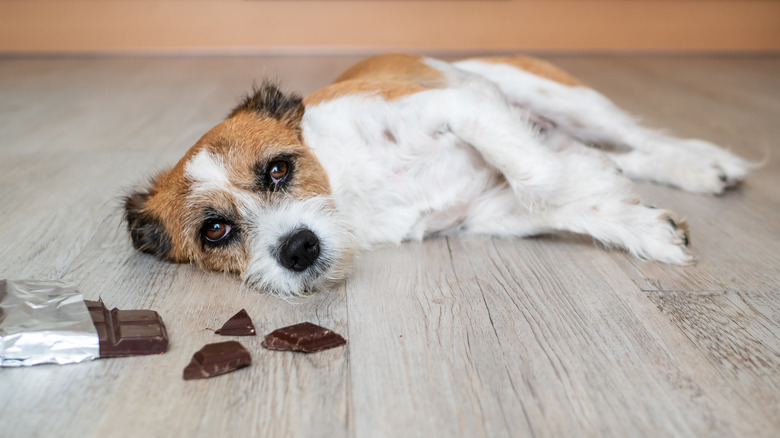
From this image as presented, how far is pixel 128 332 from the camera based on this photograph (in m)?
1.61

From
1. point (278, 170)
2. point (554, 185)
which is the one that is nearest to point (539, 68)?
point (554, 185)

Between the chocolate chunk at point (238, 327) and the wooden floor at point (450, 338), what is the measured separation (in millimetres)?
29

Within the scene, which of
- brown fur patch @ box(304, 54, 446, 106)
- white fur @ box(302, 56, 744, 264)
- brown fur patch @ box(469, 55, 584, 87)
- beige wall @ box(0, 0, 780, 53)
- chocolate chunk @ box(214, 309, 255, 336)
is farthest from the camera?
beige wall @ box(0, 0, 780, 53)

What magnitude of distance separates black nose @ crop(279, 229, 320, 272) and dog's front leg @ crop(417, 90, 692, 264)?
2.07ft

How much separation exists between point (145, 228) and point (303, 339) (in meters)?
0.85

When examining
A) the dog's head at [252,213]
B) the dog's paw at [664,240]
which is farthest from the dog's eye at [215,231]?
the dog's paw at [664,240]

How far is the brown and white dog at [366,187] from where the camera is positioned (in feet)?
6.43

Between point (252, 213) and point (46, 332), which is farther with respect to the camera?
point (252, 213)

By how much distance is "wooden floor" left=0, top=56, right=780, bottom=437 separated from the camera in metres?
1.35

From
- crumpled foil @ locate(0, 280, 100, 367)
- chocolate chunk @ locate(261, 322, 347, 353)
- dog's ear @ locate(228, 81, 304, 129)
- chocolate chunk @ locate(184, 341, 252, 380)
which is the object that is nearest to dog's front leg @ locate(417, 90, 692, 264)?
dog's ear @ locate(228, 81, 304, 129)

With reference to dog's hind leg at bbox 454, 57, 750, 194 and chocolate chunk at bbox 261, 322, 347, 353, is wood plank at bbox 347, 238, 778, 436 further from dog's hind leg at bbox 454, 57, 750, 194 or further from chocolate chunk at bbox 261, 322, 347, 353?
dog's hind leg at bbox 454, 57, 750, 194

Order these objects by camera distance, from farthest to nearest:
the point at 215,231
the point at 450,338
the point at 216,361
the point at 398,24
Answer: the point at 398,24 < the point at 215,231 < the point at 450,338 < the point at 216,361

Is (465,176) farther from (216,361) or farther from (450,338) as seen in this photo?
(216,361)

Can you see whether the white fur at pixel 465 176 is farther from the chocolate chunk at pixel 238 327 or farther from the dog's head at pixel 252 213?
the chocolate chunk at pixel 238 327
